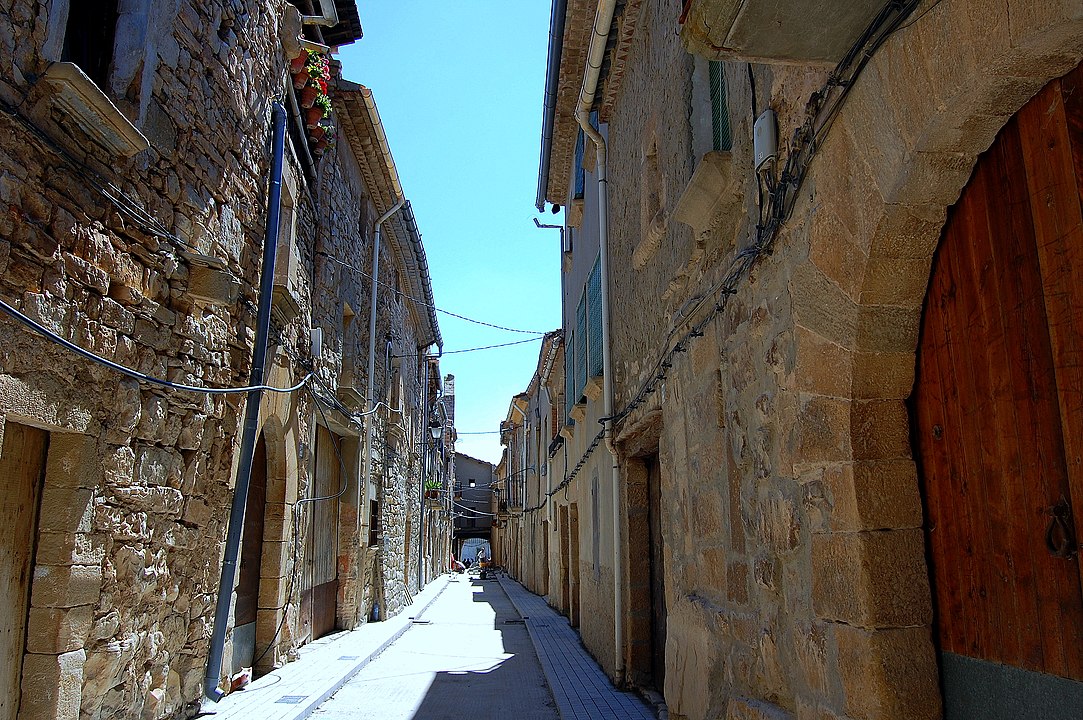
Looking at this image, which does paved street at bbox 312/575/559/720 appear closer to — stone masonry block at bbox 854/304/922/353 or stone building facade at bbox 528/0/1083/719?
stone building facade at bbox 528/0/1083/719

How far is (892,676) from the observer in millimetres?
2445

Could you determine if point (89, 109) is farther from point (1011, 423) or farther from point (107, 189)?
point (1011, 423)

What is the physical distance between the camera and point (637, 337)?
21.9 ft

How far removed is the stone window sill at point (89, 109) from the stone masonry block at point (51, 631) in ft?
8.24

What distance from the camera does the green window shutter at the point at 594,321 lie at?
28.4 feet

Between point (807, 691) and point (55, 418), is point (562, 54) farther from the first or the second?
point (807, 691)

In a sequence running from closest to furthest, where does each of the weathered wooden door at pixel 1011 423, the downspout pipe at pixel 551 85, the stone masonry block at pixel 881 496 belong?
the weathered wooden door at pixel 1011 423, the stone masonry block at pixel 881 496, the downspout pipe at pixel 551 85

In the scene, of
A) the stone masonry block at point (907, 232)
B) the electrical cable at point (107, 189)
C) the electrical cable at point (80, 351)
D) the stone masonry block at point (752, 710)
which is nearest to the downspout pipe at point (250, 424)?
the electrical cable at point (80, 351)

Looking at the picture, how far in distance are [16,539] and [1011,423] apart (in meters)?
4.43

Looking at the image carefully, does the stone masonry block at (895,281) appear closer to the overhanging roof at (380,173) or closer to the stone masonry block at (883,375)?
the stone masonry block at (883,375)

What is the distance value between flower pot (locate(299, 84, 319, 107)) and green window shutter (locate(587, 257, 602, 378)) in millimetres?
3554

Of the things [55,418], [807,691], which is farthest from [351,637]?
[807,691]

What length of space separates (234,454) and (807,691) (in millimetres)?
4741

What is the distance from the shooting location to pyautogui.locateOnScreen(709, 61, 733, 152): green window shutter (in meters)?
4.02
